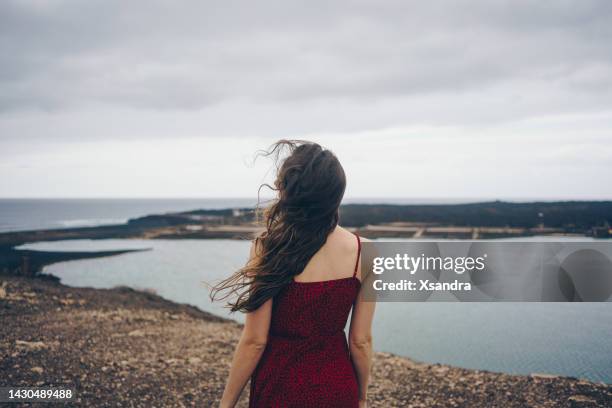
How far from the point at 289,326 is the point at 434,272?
11.6 feet

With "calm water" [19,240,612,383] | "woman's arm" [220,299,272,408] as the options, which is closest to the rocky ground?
"calm water" [19,240,612,383]

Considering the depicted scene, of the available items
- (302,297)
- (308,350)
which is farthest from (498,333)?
(302,297)

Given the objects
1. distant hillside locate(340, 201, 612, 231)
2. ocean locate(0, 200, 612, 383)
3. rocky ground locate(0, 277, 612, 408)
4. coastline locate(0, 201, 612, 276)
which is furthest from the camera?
distant hillside locate(340, 201, 612, 231)

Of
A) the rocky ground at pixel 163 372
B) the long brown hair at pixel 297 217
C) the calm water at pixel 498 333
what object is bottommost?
the calm water at pixel 498 333

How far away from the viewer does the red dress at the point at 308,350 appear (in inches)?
84.0

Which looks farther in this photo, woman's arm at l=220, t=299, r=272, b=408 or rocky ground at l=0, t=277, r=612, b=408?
rocky ground at l=0, t=277, r=612, b=408

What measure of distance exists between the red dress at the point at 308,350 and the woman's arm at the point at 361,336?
6 cm

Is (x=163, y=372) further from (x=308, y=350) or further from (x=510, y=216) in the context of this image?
(x=510, y=216)

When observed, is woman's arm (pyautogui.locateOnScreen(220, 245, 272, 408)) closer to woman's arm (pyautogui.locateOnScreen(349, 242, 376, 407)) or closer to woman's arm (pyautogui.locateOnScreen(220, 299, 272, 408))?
woman's arm (pyautogui.locateOnScreen(220, 299, 272, 408))

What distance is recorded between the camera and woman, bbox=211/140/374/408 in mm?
2051

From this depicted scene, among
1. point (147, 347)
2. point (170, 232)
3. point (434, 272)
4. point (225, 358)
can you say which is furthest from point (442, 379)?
point (170, 232)

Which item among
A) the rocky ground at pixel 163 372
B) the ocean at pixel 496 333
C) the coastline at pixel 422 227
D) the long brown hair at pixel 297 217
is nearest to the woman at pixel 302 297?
the long brown hair at pixel 297 217

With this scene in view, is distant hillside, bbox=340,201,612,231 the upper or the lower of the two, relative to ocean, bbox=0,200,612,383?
upper

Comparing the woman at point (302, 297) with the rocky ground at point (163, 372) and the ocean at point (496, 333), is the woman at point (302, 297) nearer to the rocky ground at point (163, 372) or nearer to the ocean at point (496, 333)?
the rocky ground at point (163, 372)
